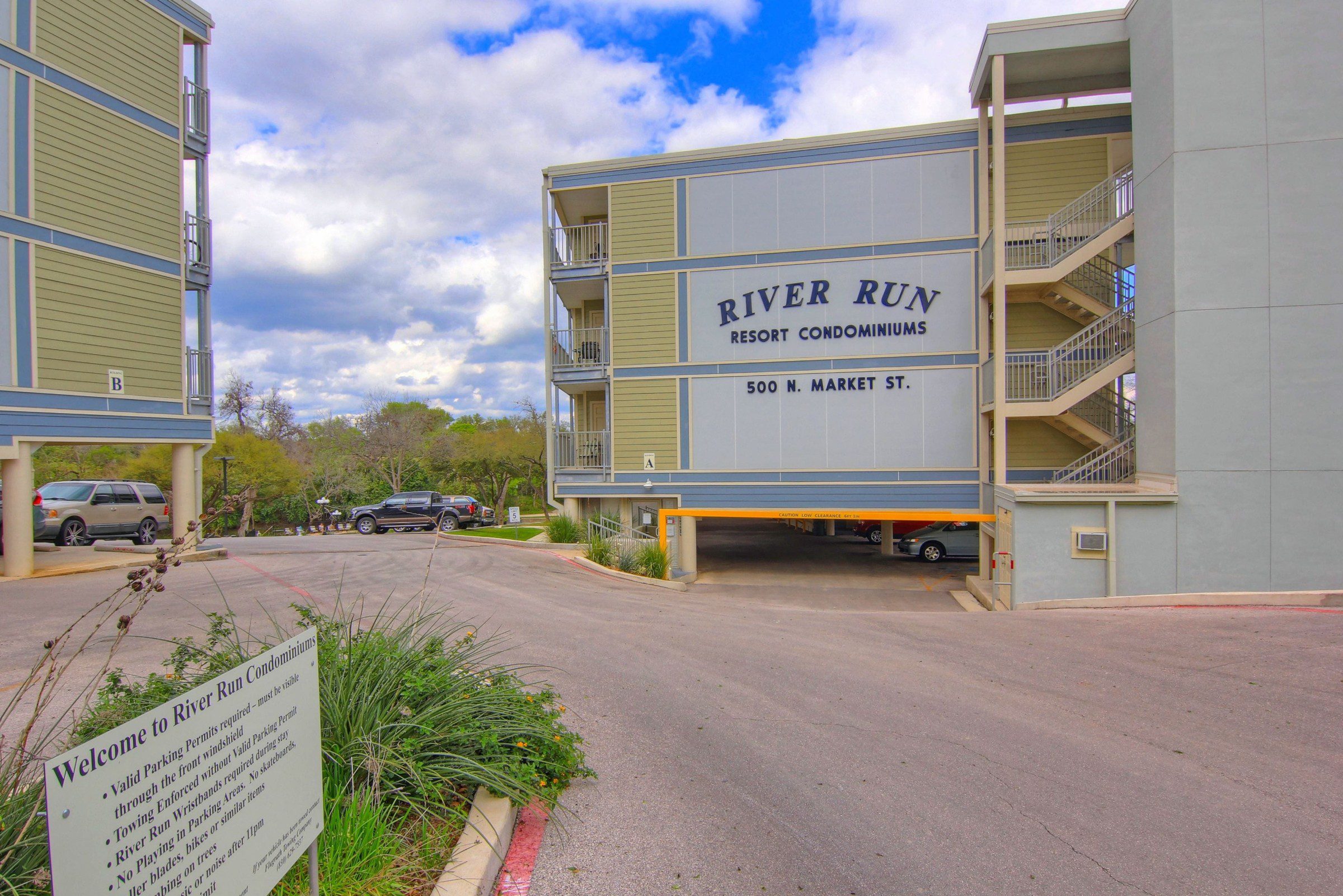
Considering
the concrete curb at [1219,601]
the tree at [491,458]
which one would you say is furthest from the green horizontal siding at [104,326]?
the tree at [491,458]

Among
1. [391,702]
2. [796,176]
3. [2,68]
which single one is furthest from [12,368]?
[796,176]

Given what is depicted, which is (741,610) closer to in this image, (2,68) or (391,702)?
(391,702)

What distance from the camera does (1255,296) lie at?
10891 millimetres

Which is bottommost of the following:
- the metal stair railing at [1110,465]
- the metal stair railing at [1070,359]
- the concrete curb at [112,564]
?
the concrete curb at [112,564]

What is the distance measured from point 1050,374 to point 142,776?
15.8 meters

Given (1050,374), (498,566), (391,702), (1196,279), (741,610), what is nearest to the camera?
(391,702)

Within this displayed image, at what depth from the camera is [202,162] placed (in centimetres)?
1691

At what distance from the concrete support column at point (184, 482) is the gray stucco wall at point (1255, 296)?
19.5 metres

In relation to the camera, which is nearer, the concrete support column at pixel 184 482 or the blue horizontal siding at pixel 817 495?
the concrete support column at pixel 184 482

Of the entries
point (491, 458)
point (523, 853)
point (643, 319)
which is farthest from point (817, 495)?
point (491, 458)

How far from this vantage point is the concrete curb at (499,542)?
1973 cm

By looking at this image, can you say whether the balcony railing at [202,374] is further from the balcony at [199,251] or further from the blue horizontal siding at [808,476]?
the blue horizontal siding at [808,476]

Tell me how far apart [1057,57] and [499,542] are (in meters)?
19.1

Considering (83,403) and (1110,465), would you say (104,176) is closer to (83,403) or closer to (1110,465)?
(83,403)
